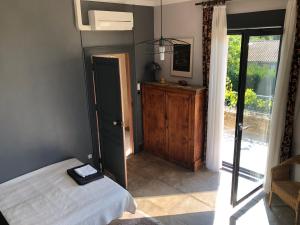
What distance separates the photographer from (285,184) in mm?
3010

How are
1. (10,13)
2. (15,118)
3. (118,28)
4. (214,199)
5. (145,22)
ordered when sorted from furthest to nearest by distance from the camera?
1. (145,22)
2. (118,28)
3. (214,199)
4. (15,118)
5. (10,13)

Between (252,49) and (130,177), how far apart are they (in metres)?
2.59

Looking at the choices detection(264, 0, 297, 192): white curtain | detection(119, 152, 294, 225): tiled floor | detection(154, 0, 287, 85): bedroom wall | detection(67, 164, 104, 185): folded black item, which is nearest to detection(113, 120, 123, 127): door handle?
detection(67, 164, 104, 185): folded black item

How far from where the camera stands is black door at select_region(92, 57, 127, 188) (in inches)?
Result: 134

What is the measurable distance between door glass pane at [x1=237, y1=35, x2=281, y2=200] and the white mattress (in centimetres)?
171

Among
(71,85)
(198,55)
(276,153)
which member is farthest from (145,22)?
(276,153)

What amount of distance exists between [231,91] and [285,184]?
161cm

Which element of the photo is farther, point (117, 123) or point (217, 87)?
point (217, 87)

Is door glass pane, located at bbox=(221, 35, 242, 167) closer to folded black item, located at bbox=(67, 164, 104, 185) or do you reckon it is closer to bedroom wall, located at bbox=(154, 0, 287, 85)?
bedroom wall, located at bbox=(154, 0, 287, 85)

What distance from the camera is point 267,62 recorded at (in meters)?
3.20

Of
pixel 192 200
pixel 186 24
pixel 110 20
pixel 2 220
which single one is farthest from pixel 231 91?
pixel 2 220

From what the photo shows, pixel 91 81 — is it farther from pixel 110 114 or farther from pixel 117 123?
pixel 117 123

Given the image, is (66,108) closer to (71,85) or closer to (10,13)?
(71,85)

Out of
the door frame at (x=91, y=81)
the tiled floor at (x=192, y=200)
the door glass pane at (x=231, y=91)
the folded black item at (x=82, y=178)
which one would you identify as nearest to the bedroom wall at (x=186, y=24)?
the door glass pane at (x=231, y=91)
